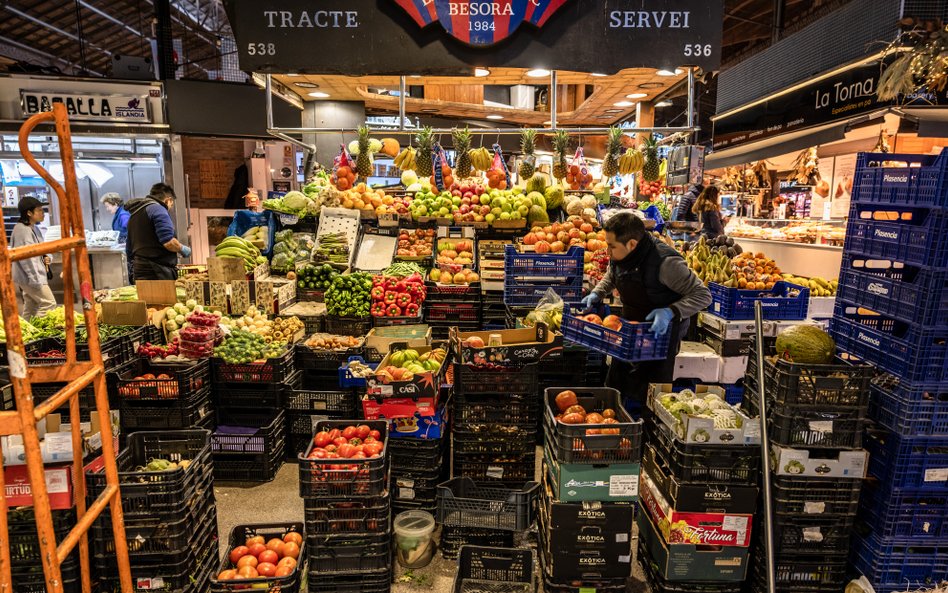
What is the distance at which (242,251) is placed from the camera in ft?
22.1

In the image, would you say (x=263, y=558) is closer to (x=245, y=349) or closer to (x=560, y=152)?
(x=245, y=349)

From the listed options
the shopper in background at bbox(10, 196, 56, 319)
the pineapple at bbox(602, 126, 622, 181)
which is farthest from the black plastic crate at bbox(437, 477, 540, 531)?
the shopper in background at bbox(10, 196, 56, 319)

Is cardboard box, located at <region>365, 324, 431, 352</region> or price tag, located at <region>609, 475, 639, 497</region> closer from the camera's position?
price tag, located at <region>609, 475, 639, 497</region>

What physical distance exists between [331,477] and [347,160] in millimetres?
5332

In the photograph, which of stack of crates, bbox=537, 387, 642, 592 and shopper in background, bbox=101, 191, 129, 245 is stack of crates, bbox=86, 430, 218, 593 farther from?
shopper in background, bbox=101, 191, 129, 245

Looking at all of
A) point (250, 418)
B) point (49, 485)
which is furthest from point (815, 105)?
point (49, 485)

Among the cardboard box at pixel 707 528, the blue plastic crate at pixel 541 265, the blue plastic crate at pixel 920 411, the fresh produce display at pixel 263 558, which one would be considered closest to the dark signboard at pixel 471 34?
the blue plastic crate at pixel 541 265

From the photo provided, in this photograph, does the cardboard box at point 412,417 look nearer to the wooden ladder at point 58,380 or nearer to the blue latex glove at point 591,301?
the blue latex glove at point 591,301

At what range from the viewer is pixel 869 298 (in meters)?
3.26

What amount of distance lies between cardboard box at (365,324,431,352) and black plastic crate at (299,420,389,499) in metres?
1.63

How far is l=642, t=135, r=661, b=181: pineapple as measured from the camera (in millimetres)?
6648

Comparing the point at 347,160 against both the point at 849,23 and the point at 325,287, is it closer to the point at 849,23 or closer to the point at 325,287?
the point at 325,287

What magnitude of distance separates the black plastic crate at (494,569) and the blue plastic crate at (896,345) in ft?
7.15

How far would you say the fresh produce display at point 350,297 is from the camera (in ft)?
18.8
